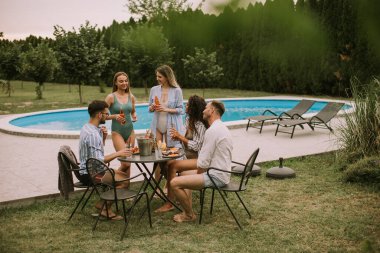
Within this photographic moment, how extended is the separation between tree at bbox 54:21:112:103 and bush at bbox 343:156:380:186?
14013 millimetres

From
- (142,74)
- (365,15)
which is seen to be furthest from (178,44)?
(365,15)

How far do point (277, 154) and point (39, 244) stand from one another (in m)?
5.06

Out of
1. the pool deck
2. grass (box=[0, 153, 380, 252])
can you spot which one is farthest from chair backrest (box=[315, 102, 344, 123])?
grass (box=[0, 153, 380, 252])

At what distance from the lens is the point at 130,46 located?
2217cm

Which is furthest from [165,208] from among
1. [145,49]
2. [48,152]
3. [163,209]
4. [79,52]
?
[145,49]

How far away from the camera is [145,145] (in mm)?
4566

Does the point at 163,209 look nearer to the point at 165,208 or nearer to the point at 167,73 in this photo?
the point at 165,208

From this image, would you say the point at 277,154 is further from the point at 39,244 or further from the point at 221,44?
the point at 221,44

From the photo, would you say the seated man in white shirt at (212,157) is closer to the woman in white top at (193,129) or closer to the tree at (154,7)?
the woman in white top at (193,129)

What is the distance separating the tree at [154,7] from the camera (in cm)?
4116

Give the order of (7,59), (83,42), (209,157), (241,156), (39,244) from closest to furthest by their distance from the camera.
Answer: (39,244) < (209,157) < (241,156) < (83,42) < (7,59)

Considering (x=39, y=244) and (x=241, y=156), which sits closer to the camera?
(x=39, y=244)

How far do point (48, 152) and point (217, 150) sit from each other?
4.98 meters

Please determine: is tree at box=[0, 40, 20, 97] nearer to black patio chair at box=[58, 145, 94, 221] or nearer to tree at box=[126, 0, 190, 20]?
tree at box=[126, 0, 190, 20]
